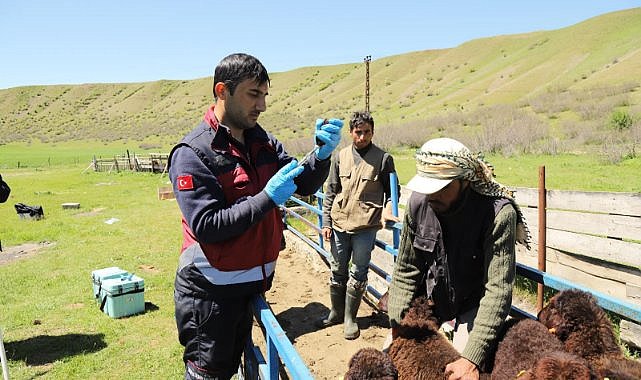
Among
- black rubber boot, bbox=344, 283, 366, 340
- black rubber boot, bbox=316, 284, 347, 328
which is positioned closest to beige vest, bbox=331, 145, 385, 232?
black rubber boot, bbox=344, 283, 366, 340

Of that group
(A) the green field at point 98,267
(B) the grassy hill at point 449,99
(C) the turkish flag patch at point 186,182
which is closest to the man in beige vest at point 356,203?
(A) the green field at point 98,267

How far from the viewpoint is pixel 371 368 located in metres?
1.77

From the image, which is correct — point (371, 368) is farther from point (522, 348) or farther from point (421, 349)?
point (522, 348)

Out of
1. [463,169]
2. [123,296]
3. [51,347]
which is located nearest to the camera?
[463,169]

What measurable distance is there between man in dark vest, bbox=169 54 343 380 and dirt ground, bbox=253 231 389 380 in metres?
2.22

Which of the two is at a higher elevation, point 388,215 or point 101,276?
point 388,215

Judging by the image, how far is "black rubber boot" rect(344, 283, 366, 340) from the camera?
4570 mm

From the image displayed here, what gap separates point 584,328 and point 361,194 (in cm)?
272

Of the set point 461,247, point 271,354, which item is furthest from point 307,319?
point 461,247

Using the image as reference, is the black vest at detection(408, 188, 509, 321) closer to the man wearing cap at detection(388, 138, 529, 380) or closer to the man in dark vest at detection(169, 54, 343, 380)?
the man wearing cap at detection(388, 138, 529, 380)

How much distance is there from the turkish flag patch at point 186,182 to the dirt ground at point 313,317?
2800 millimetres

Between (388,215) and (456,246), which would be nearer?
(456,246)

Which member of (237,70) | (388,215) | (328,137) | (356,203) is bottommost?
(388,215)

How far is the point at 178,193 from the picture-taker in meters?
1.89
